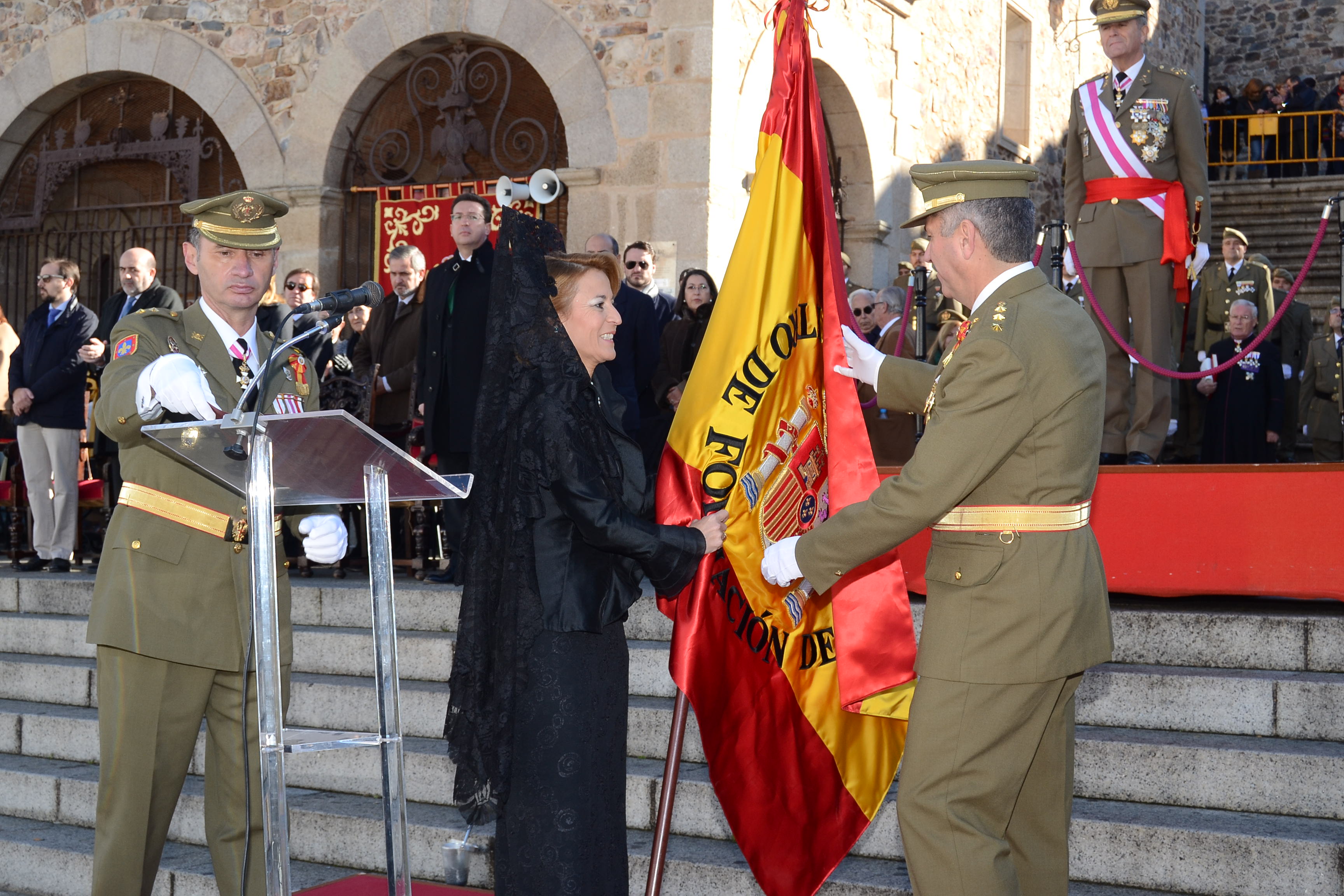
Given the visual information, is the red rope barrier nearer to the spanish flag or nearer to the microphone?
the spanish flag

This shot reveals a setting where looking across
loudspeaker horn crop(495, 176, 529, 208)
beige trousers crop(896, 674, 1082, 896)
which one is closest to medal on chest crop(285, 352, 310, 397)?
loudspeaker horn crop(495, 176, 529, 208)

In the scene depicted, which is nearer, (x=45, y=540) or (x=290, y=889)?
(x=290, y=889)

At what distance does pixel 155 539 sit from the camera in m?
3.42

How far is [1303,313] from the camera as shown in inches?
444

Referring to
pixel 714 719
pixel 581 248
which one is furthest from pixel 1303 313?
pixel 714 719

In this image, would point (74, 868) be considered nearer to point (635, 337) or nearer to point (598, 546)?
point (598, 546)

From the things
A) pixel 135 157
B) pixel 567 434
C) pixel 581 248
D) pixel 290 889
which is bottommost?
pixel 290 889

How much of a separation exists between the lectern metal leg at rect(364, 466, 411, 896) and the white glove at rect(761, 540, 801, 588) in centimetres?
87

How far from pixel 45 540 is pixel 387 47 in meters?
4.48

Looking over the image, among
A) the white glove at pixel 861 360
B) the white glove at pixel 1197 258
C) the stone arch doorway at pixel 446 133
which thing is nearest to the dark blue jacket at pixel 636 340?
the white glove at pixel 1197 258

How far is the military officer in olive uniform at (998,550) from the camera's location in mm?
2791

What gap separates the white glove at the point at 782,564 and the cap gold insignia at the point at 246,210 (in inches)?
60.6

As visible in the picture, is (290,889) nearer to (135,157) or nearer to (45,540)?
(45,540)

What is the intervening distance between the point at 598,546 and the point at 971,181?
3.72 ft
